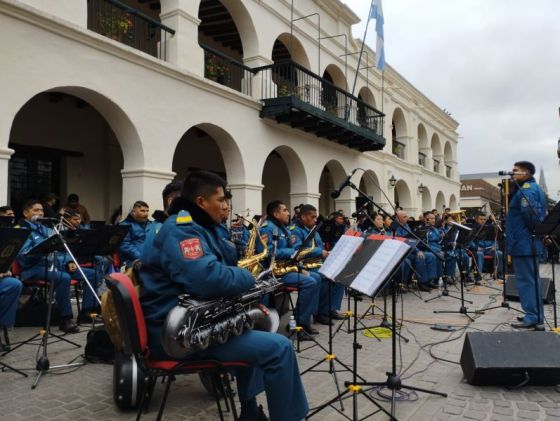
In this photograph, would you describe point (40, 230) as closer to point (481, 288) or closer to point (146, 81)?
point (146, 81)

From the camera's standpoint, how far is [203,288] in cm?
284

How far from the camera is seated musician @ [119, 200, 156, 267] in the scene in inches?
269

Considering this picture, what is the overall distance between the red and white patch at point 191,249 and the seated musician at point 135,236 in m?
4.09

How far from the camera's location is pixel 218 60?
41.8ft

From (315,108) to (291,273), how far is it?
28.6 feet

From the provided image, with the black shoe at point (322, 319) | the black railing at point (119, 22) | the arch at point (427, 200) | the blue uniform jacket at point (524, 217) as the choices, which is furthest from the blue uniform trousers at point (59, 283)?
the arch at point (427, 200)

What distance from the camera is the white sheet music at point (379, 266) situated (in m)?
3.31

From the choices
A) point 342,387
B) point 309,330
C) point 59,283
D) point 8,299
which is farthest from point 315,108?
point 342,387

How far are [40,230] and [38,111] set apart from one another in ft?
20.1

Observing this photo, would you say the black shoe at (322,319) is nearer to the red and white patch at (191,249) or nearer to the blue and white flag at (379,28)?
the red and white patch at (191,249)

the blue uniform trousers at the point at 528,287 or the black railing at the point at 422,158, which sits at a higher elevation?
the black railing at the point at 422,158

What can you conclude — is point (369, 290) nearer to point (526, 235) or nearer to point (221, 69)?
point (526, 235)

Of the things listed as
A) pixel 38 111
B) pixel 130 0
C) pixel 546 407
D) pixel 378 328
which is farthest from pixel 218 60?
pixel 546 407

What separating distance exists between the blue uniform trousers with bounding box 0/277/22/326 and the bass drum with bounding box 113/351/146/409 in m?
2.18
